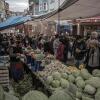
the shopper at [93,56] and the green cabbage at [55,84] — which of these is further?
the shopper at [93,56]

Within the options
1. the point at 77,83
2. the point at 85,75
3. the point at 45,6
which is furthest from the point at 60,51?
the point at 45,6

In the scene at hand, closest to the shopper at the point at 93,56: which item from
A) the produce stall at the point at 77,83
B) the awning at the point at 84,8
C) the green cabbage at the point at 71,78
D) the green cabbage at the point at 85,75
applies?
the awning at the point at 84,8

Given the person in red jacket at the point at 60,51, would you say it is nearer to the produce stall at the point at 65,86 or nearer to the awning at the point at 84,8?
the awning at the point at 84,8

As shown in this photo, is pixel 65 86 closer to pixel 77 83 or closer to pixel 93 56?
pixel 77 83

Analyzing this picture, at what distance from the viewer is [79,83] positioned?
4383 mm

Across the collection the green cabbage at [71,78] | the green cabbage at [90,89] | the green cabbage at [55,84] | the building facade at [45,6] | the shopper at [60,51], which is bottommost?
the shopper at [60,51]

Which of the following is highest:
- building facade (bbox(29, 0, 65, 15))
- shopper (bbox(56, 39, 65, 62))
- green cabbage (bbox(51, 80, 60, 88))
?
building facade (bbox(29, 0, 65, 15))

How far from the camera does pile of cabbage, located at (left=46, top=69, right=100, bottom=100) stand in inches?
139

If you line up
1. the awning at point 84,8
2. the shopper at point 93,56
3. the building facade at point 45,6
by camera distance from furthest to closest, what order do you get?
the building facade at point 45,6, the shopper at point 93,56, the awning at point 84,8

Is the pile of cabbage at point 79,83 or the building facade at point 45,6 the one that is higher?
the building facade at point 45,6

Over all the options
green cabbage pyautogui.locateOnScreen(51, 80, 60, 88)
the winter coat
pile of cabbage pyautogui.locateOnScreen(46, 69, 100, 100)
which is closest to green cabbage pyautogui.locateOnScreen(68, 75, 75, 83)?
pile of cabbage pyautogui.locateOnScreen(46, 69, 100, 100)

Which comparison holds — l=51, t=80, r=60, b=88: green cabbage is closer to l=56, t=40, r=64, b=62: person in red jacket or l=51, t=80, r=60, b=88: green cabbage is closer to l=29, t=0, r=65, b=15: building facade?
l=56, t=40, r=64, b=62: person in red jacket

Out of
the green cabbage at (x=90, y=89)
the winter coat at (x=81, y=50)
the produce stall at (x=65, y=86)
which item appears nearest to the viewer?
the produce stall at (x=65, y=86)

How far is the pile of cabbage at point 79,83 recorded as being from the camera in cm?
354
